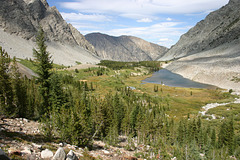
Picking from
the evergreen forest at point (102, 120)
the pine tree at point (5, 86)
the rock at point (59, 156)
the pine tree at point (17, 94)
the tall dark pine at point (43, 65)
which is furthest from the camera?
the tall dark pine at point (43, 65)

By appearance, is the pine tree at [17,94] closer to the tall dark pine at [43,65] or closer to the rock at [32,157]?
the tall dark pine at [43,65]

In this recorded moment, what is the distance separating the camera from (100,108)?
34.6 metres

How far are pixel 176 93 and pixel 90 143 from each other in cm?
10992

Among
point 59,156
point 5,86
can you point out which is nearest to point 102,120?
point 5,86

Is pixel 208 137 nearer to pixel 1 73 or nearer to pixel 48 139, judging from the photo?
pixel 48 139

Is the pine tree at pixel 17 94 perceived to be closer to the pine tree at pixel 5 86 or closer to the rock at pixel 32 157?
the pine tree at pixel 5 86

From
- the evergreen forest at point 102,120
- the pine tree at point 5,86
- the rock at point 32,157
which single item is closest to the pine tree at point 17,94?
the evergreen forest at point 102,120

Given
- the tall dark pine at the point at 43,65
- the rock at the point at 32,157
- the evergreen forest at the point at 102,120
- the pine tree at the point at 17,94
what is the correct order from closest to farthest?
the rock at the point at 32,157 → the evergreen forest at the point at 102,120 → the pine tree at the point at 17,94 → the tall dark pine at the point at 43,65

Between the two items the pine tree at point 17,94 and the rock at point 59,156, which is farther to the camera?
the pine tree at point 17,94

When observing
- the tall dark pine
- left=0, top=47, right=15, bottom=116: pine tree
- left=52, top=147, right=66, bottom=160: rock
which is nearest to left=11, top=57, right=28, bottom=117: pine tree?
left=0, top=47, right=15, bottom=116: pine tree

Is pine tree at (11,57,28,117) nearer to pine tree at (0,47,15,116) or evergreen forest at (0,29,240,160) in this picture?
evergreen forest at (0,29,240,160)

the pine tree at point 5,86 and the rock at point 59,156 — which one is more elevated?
the pine tree at point 5,86

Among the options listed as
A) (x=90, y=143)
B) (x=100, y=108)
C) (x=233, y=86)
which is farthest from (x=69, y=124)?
(x=233, y=86)

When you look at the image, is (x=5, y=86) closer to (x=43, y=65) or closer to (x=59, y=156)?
(x=43, y=65)
